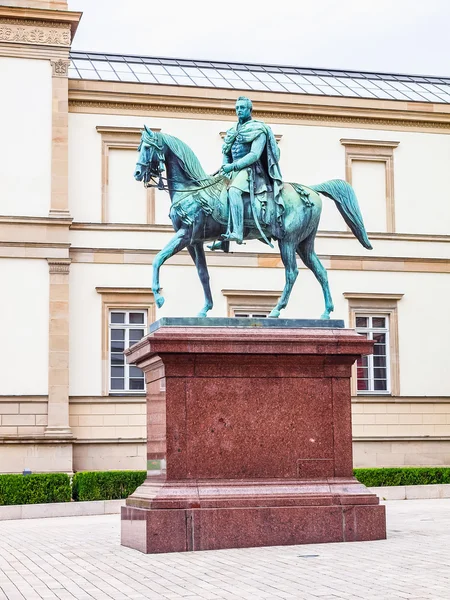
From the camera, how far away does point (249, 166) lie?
1476cm

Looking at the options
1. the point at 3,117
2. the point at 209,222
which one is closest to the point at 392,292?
the point at 3,117

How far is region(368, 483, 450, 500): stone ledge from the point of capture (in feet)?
84.3

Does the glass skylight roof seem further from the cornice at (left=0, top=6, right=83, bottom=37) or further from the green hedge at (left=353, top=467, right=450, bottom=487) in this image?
the green hedge at (left=353, top=467, right=450, bottom=487)

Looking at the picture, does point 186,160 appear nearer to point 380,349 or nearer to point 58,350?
point 58,350

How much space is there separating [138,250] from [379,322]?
25.4 ft

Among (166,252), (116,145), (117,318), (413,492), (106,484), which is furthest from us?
(116,145)

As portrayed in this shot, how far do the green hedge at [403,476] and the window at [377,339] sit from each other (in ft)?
13.9

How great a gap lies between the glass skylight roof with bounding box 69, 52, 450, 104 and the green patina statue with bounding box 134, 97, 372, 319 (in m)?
19.7

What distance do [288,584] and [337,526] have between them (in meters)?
3.55

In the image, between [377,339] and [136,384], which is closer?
[136,384]

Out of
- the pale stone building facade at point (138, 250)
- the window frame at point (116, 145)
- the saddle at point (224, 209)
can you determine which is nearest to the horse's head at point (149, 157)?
the saddle at point (224, 209)

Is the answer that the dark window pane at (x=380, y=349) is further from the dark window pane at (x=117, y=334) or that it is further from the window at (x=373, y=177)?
the dark window pane at (x=117, y=334)

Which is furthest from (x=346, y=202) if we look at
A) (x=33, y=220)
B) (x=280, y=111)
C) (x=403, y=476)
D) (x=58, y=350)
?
(x=280, y=111)

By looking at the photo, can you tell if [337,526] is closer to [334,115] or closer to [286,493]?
[286,493]
